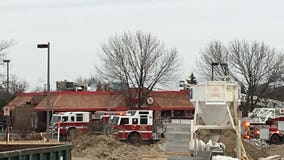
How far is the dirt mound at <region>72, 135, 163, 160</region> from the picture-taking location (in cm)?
3284

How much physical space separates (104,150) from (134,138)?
8.68m

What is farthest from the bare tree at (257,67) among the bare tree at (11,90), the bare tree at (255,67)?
the bare tree at (11,90)

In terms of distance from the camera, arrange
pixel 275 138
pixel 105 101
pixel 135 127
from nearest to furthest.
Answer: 1. pixel 135 127
2. pixel 275 138
3. pixel 105 101

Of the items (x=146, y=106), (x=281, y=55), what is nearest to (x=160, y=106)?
(x=146, y=106)

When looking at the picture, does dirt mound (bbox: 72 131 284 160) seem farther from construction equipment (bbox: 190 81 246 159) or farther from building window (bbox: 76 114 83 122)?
building window (bbox: 76 114 83 122)

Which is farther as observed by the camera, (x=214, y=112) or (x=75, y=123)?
(x=75, y=123)

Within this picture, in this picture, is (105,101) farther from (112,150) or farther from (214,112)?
(214,112)

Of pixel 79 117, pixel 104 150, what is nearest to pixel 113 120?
pixel 79 117

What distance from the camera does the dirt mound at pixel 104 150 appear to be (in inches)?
1293

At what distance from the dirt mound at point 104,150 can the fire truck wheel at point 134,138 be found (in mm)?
4439

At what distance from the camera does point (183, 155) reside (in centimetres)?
2328

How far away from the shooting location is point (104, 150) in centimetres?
3534

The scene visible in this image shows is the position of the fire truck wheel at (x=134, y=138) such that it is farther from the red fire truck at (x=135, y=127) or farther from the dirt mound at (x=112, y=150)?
the dirt mound at (x=112, y=150)

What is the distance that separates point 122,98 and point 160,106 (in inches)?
193
